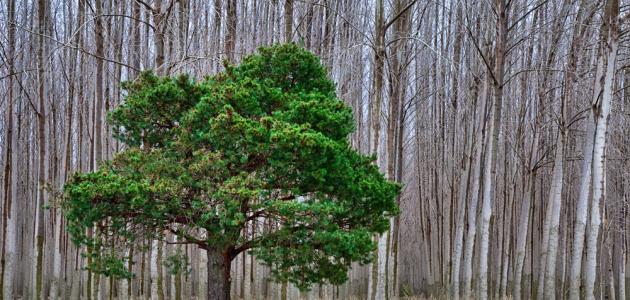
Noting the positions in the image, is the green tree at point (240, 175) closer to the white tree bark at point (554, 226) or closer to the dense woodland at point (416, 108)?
the dense woodland at point (416, 108)

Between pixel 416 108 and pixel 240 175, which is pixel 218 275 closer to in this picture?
pixel 240 175

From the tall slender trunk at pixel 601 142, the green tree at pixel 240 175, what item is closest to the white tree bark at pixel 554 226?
the tall slender trunk at pixel 601 142

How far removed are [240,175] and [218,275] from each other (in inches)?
65.7

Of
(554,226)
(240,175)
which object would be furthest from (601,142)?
(240,175)

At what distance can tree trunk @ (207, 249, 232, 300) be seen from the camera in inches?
307

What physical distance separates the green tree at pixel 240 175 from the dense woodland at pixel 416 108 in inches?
23.8

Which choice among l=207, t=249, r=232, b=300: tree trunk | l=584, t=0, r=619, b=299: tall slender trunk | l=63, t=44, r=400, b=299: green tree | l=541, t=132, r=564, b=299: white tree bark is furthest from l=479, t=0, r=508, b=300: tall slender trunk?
l=207, t=249, r=232, b=300: tree trunk

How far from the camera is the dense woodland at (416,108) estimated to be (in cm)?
998

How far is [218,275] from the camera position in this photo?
7812 millimetres

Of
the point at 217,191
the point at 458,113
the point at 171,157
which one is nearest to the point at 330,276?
the point at 217,191

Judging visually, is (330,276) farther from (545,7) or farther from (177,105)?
(545,7)

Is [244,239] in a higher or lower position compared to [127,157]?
lower

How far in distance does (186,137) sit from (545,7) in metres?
10.8

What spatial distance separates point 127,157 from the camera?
7445mm
